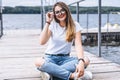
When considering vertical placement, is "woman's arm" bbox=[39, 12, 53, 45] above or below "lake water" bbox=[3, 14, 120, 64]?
above

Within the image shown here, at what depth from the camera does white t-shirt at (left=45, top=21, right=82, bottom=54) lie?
3.15 metres

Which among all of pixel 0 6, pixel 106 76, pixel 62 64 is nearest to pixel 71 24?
pixel 62 64

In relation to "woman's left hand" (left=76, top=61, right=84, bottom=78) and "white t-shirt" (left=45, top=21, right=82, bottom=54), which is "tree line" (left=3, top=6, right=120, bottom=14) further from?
"woman's left hand" (left=76, top=61, right=84, bottom=78)

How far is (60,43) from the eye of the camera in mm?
3160

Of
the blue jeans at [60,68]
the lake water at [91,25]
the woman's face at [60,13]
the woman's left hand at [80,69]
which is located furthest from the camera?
the lake water at [91,25]

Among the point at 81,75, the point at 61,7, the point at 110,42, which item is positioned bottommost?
the point at 110,42

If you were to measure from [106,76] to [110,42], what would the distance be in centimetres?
1068

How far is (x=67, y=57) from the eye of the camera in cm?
318

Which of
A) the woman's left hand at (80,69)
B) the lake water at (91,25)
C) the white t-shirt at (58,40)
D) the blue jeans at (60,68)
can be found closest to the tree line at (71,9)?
the lake water at (91,25)

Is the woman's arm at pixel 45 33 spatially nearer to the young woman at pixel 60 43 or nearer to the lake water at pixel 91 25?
the young woman at pixel 60 43

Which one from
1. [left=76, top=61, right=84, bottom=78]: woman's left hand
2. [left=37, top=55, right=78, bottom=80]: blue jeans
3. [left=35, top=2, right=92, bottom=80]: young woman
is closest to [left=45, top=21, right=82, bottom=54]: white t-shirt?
[left=35, top=2, right=92, bottom=80]: young woman

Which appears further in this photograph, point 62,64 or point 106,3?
point 106,3

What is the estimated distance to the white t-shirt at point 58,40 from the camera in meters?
3.15

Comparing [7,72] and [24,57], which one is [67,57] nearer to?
[7,72]
